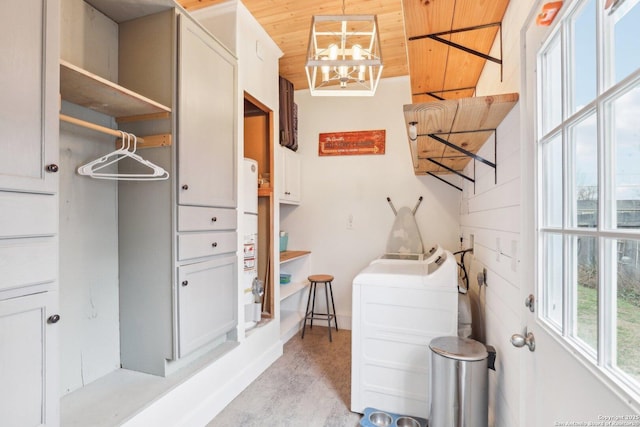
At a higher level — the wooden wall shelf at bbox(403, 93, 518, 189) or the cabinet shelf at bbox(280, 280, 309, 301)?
the wooden wall shelf at bbox(403, 93, 518, 189)

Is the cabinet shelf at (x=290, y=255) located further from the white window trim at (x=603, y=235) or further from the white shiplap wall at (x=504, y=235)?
the white window trim at (x=603, y=235)

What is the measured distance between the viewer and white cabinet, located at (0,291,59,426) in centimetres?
101

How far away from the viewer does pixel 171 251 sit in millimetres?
1735

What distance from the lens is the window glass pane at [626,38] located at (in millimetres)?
578

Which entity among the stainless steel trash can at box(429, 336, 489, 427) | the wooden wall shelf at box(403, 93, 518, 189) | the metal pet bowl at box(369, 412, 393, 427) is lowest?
the metal pet bowl at box(369, 412, 393, 427)

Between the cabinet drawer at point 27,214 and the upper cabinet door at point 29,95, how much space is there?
0.11ft

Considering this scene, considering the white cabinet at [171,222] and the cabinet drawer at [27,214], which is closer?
the cabinet drawer at [27,214]

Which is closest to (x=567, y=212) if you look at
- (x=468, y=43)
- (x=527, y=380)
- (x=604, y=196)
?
(x=604, y=196)

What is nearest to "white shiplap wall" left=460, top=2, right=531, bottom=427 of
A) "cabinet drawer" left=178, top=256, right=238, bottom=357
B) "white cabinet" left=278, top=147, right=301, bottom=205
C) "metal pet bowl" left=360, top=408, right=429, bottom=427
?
"metal pet bowl" left=360, top=408, right=429, bottom=427

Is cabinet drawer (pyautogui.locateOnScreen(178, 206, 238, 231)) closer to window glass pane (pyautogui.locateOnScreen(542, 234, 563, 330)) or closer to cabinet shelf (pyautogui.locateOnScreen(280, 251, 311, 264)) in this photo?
cabinet shelf (pyautogui.locateOnScreen(280, 251, 311, 264))

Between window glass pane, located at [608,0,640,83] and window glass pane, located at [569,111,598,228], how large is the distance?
121 millimetres

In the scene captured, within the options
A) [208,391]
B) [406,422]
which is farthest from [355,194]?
[208,391]

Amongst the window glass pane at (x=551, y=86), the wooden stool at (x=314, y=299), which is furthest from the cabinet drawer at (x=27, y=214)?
the wooden stool at (x=314, y=299)

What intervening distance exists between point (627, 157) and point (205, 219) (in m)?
1.87
